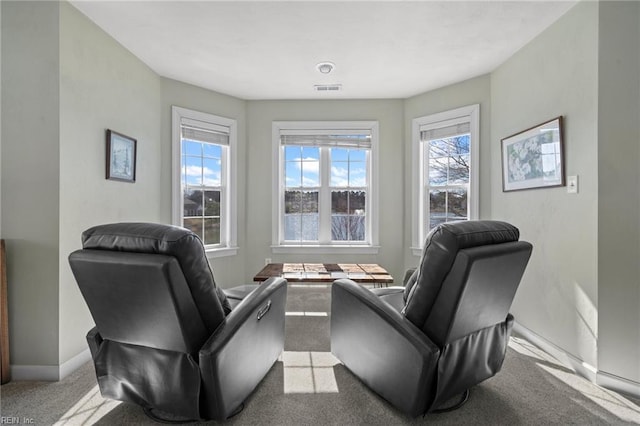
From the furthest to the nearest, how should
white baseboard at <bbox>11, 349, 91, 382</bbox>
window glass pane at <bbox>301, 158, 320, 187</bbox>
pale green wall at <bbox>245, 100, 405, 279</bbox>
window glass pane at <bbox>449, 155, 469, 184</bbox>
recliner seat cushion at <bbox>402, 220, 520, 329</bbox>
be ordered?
window glass pane at <bbox>301, 158, 320, 187</bbox>, pale green wall at <bbox>245, 100, 405, 279</bbox>, window glass pane at <bbox>449, 155, 469, 184</bbox>, white baseboard at <bbox>11, 349, 91, 382</bbox>, recliner seat cushion at <bbox>402, 220, 520, 329</bbox>

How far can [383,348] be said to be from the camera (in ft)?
5.36

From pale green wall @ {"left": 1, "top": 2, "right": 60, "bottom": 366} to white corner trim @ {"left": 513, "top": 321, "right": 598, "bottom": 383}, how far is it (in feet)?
11.9

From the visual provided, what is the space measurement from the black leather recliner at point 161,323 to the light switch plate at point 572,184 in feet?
7.91

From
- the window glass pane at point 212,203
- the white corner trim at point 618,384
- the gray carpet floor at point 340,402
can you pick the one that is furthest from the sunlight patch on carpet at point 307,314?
the white corner trim at point 618,384

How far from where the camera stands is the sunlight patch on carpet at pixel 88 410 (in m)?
1.60

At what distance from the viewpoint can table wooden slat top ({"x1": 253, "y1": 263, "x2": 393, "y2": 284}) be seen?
8.86ft

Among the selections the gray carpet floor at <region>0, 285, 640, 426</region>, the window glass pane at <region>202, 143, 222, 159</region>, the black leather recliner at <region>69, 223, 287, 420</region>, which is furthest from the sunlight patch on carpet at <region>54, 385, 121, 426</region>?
the window glass pane at <region>202, 143, 222, 159</region>

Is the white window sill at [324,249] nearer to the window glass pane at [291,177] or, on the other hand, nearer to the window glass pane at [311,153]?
the window glass pane at [291,177]

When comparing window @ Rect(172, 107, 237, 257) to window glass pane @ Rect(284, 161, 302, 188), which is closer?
window @ Rect(172, 107, 237, 257)

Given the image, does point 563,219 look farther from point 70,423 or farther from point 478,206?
point 70,423

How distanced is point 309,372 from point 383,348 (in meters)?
0.72

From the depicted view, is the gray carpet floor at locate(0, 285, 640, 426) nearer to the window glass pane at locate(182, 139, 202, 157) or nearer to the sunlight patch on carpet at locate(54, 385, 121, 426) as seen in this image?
the sunlight patch on carpet at locate(54, 385, 121, 426)

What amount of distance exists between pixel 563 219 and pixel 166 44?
3646 mm

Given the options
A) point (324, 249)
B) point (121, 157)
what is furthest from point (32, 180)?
point (324, 249)
